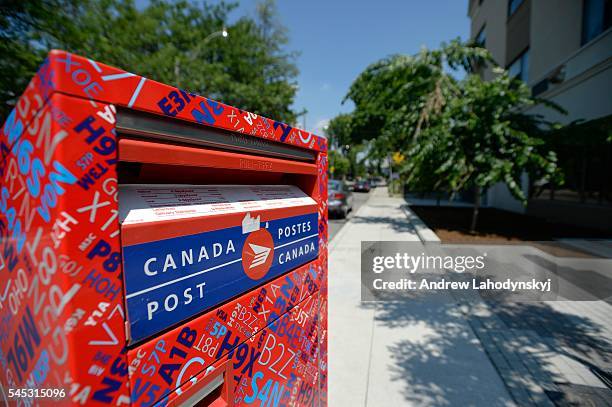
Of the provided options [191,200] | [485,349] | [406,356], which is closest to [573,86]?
[485,349]

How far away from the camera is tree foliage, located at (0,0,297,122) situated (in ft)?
16.2

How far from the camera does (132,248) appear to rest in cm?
90

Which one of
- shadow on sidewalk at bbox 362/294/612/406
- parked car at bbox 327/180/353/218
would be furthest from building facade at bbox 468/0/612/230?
parked car at bbox 327/180/353/218

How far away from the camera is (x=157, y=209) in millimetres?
1023

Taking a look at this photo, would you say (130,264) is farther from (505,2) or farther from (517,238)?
(505,2)

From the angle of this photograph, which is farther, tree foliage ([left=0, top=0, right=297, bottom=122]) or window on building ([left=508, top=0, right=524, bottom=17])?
window on building ([left=508, top=0, right=524, bottom=17])

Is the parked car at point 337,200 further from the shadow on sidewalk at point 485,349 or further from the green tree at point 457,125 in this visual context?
the shadow on sidewalk at point 485,349

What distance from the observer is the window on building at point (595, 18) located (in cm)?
916

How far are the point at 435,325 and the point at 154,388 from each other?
3943 millimetres

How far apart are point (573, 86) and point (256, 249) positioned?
13.5 meters

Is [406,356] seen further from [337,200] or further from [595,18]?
[595,18]

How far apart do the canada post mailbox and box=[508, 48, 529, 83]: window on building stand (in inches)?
656

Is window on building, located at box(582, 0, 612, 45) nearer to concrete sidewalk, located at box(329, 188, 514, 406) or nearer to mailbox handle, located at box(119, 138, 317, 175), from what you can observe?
concrete sidewalk, located at box(329, 188, 514, 406)

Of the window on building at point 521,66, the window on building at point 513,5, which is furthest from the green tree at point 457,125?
the window on building at point 513,5
